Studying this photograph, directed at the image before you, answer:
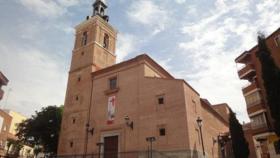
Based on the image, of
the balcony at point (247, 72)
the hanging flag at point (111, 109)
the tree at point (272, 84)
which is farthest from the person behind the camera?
the balcony at point (247, 72)

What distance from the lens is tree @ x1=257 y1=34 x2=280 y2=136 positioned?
1672cm

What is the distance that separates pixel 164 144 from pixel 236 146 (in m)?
8.24

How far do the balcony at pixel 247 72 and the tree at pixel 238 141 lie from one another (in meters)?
3.96

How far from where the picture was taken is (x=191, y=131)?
18844mm

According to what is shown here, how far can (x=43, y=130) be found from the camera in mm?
30766

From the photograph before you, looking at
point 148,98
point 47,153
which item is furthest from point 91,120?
point 47,153

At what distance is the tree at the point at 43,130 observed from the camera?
30734 mm

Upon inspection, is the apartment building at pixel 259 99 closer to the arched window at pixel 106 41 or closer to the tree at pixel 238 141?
the tree at pixel 238 141

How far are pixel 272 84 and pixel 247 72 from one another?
22.4ft

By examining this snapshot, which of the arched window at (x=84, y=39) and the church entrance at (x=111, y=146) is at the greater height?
the arched window at (x=84, y=39)

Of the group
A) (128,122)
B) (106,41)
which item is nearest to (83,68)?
(106,41)

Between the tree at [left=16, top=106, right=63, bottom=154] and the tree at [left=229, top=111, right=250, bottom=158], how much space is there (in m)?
21.0

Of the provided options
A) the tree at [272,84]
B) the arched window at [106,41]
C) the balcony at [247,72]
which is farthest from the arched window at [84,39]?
the tree at [272,84]

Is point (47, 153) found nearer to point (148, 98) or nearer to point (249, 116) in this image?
point (148, 98)
